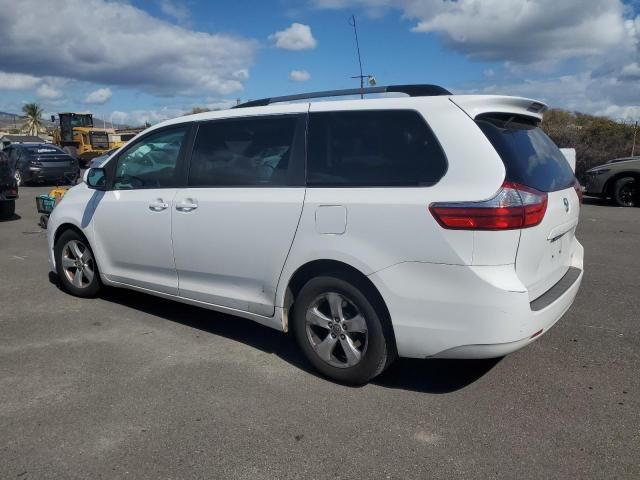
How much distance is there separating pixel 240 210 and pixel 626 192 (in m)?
11.4

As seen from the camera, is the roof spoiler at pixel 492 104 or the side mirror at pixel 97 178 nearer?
the roof spoiler at pixel 492 104

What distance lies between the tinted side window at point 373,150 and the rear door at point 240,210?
6.2 inches

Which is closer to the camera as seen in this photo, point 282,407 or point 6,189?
point 282,407

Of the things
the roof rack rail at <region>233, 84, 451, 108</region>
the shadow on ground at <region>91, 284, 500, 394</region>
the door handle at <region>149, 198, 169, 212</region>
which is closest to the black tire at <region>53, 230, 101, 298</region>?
the shadow on ground at <region>91, 284, 500, 394</region>

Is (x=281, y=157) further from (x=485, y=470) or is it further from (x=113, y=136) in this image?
(x=113, y=136)

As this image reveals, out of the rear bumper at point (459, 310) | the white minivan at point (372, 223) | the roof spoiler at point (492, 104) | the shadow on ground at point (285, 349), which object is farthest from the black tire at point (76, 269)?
the roof spoiler at point (492, 104)

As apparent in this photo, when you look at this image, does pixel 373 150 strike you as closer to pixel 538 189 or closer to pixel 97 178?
pixel 538 189

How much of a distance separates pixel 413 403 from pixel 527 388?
2.55 feet

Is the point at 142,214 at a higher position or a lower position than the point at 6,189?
lower

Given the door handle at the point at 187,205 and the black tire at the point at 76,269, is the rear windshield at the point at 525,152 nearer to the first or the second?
the door handle at the point at 187,205

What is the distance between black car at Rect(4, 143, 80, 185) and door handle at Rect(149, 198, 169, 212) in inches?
647

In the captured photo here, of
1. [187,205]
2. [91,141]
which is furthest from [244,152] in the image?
[91,141]

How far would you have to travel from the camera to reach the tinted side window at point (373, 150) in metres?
3.33

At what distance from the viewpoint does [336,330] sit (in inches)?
145
